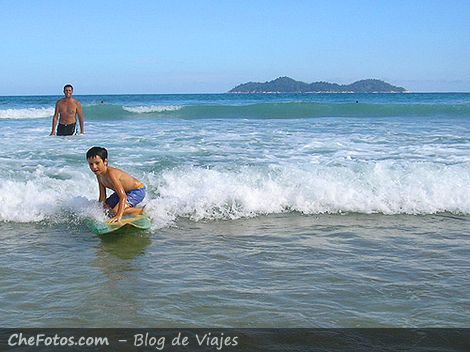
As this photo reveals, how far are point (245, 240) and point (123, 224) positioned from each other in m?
1.28

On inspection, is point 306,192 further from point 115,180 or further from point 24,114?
point 24,114

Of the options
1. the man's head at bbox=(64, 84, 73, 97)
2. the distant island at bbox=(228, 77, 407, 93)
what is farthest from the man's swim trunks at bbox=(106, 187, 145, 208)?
the distant island at bbox=(228, 77, 407, 93)

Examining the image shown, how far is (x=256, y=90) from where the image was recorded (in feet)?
379

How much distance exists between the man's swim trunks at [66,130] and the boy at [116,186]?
6.35 metres

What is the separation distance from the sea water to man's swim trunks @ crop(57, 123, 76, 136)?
1.88 ft

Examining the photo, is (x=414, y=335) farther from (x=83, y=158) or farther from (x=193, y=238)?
(x=83, y=158)

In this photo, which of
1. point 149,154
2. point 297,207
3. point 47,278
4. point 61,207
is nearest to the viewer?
point 47,278

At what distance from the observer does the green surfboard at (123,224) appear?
6066mm

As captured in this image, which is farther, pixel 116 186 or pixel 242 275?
pixel 116 186

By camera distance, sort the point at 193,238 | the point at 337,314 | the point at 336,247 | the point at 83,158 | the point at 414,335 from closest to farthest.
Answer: the point at 414,335, the point at 337,314, the point at 336,247, the point at 193,238, the point at 83,158

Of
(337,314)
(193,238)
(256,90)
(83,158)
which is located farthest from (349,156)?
(256,90)

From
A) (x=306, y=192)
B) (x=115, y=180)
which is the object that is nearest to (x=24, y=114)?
(x=306, y=192)

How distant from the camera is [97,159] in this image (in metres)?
5.98

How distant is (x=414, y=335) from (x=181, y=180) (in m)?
5.34
